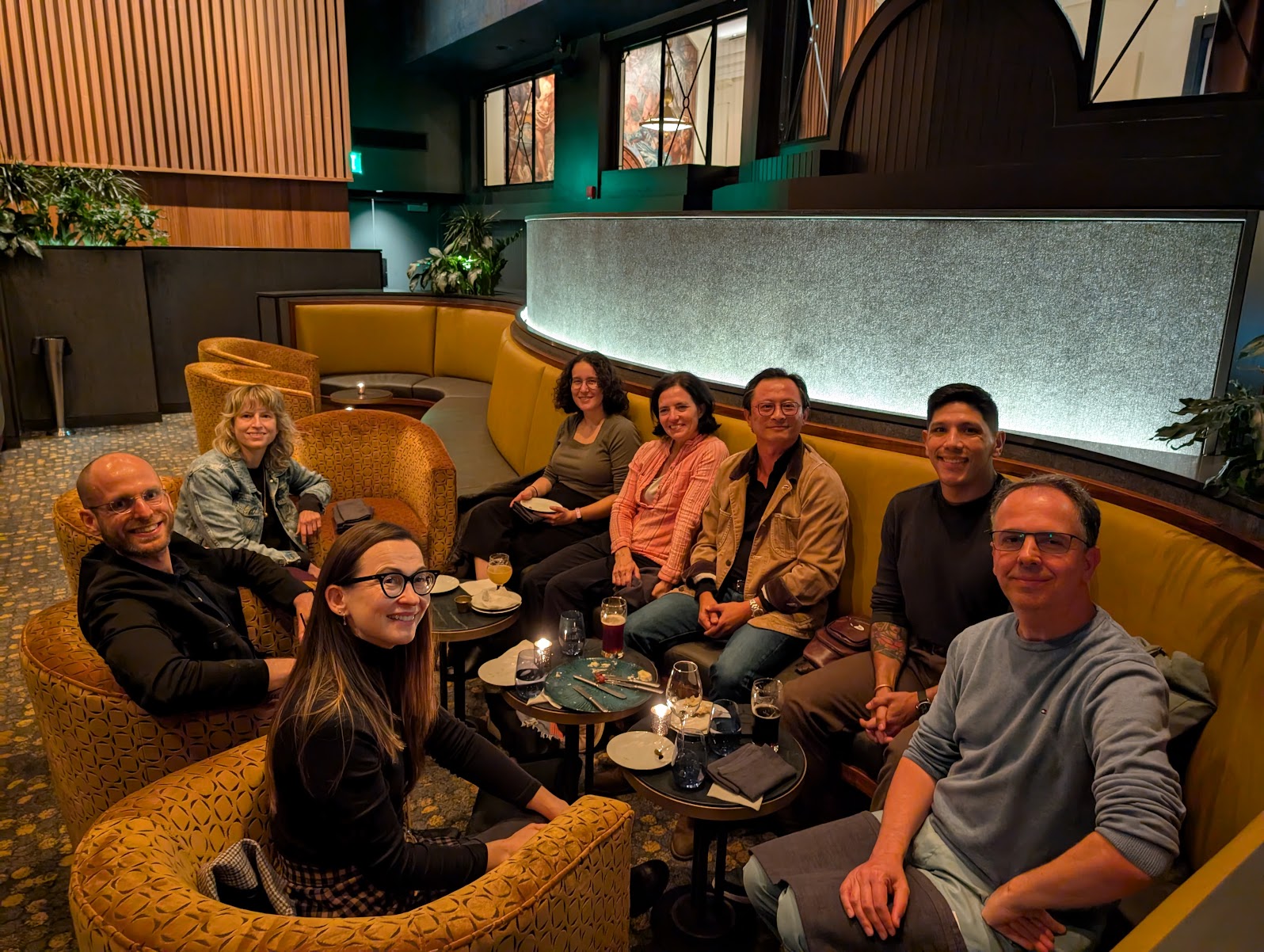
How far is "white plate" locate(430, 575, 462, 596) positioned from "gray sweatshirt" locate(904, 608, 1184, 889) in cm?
158

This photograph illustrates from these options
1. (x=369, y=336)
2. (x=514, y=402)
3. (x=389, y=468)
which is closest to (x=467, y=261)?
(x=369, y=336)

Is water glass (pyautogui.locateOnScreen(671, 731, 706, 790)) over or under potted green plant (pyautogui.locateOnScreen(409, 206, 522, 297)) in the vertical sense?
under

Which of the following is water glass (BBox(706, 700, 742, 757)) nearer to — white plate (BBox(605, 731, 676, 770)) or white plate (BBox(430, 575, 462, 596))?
white plate (BBox(605, 731, 676, 770))

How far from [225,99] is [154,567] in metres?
8.60

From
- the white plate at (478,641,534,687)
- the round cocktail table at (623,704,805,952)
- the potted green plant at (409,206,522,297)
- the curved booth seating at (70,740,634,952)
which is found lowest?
the round cocktail table at (623,704,805,952)

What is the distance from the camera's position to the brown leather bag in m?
2.40

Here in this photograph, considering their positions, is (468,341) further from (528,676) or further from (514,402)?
(528,676)

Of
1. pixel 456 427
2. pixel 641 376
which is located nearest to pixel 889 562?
pixel 641 376

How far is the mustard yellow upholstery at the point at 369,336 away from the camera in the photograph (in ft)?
23.7

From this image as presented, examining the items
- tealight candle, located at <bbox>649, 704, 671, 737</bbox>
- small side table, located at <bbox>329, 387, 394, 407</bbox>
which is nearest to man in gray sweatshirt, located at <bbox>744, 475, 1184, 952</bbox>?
tealight candle, located at <bbox>649, 704, 671, 737</bbox>

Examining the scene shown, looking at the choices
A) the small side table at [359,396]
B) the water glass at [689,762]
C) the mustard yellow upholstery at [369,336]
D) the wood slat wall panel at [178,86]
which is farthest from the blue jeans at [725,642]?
the wood slat wall panel at [178,86]

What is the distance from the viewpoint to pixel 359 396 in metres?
6.50

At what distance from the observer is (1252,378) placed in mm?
2154

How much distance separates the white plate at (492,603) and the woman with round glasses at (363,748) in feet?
3.32
